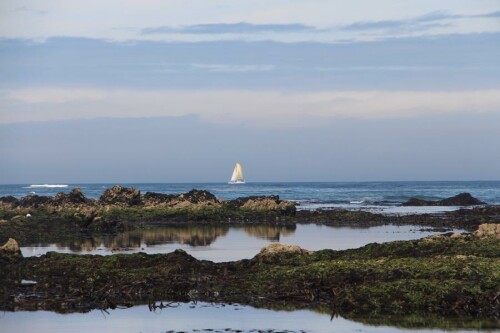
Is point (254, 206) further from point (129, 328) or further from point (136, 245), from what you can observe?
point (129, 328)

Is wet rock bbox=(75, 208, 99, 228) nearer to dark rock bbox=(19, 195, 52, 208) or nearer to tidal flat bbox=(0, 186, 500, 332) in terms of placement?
tidal flat bbox=(0, 186, 500, 332)

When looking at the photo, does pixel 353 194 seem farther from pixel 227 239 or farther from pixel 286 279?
pixel 286 279

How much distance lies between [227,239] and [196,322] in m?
19.6

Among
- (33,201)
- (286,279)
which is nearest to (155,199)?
(33,201)

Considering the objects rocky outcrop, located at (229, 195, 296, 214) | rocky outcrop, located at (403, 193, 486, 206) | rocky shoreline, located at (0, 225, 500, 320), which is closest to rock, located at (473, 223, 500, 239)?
rocky shoreline, located at (0, 225, 500, 320)

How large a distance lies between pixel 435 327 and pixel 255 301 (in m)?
4.64

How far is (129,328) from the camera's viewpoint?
56.9 feet

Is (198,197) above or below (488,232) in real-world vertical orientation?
above

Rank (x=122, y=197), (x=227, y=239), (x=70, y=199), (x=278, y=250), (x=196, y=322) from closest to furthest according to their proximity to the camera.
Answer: (x=196, y=322) < (x=278, y=250) < (x=227, y=239) < (x=70, y=199) < (x=122, y=197)

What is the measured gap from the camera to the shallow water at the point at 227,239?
104ft

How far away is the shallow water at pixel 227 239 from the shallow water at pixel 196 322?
363 inches

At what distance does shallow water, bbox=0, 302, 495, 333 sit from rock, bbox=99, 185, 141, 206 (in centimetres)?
3991

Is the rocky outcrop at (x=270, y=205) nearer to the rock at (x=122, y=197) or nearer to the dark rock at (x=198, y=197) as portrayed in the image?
the dark rock at (x=198, y=197)

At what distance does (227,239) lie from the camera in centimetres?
3734
